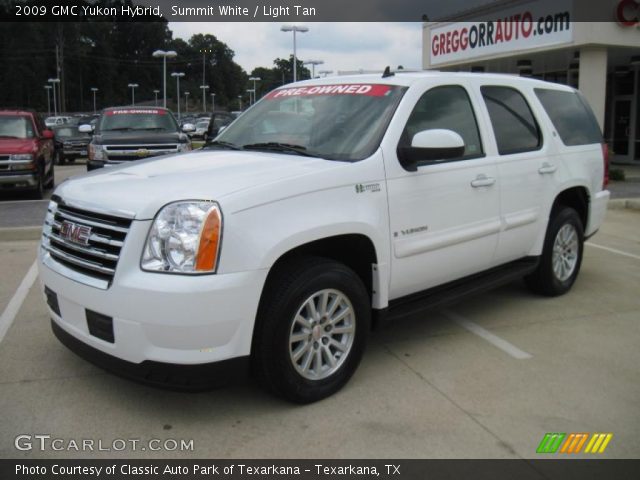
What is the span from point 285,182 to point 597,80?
14417mm

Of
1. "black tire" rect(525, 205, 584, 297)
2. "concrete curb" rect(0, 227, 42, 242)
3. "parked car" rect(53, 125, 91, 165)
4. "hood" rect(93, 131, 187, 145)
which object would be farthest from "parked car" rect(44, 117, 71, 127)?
"black tire" rect(525, 205, 584, 297)

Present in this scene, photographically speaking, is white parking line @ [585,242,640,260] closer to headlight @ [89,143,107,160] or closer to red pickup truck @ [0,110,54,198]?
headlight @ [89,143,107,160]

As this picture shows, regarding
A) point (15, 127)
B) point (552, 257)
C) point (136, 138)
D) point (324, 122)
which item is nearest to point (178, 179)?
point (324, 122)

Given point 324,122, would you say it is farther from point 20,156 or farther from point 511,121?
point 20,156

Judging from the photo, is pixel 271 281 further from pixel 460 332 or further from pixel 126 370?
pixel 460 332

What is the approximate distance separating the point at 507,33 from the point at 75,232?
624 inches

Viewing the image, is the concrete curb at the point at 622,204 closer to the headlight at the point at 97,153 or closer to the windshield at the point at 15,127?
the headlight at the point at 97,153

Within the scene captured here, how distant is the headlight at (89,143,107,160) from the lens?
1152cm

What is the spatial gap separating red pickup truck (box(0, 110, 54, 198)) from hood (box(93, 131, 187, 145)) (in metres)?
1.30

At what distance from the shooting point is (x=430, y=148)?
3914 mm

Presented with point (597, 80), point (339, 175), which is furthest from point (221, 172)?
point (597, 80)

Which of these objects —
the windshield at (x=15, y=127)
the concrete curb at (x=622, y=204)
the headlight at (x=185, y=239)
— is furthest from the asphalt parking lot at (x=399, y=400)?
the windshield at (x=15, y=127)

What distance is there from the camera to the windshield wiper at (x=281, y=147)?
4083 mm

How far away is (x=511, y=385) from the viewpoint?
397 cm
